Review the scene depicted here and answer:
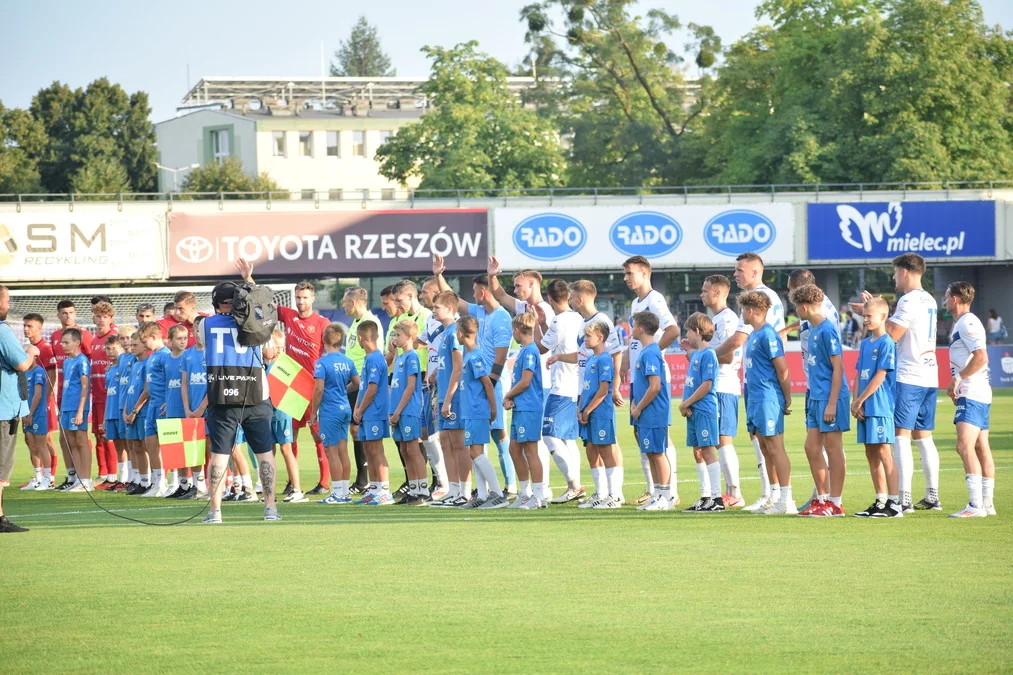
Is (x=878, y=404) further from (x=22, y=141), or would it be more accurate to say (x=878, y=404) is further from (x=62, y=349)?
(x=22, y=141)

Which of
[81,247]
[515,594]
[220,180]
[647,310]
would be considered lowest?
[515,594]

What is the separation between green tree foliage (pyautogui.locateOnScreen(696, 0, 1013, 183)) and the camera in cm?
5288

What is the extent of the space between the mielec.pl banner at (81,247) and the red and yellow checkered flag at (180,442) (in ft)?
90.3

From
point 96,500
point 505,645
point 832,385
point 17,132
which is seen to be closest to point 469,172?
point 17,132

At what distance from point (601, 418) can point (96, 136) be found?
65891mm

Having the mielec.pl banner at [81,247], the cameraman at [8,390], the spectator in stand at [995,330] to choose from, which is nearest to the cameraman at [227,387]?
the cameraman at [8,390]

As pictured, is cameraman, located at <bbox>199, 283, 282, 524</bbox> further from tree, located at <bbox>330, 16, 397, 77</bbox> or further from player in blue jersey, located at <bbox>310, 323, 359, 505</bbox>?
tree, located at <bbox>330, 16, 397, 77</bbox>

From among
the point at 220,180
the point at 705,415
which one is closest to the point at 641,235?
the point at 705,415

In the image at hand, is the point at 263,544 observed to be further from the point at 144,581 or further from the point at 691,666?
A: the point at 691,666

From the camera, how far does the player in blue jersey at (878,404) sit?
36.4 feet

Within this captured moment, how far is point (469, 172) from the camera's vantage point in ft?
191

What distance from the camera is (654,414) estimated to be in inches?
480

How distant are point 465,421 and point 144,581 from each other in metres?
4.62

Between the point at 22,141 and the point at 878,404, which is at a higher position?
the point at 22,141
